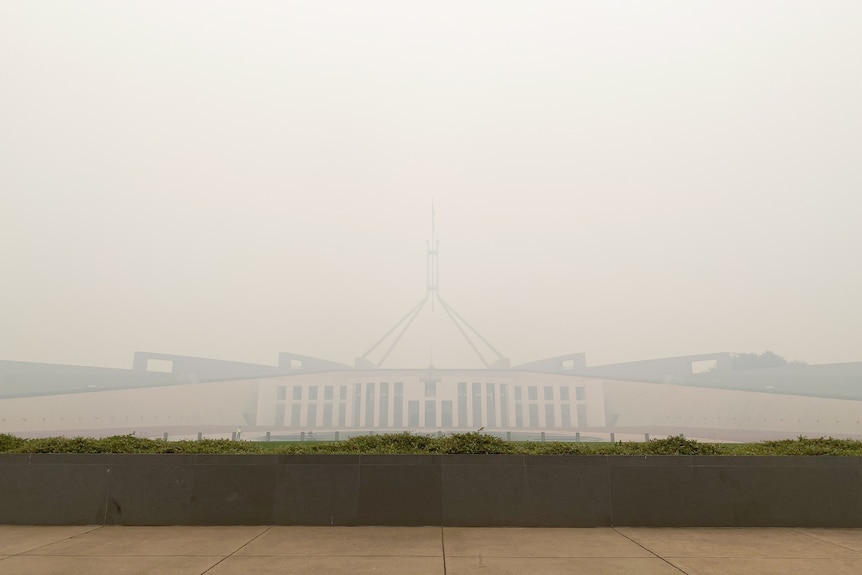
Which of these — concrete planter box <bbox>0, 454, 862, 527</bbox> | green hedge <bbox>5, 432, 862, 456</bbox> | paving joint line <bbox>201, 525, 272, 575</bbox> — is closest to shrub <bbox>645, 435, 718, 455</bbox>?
green hedge <bbox>5, 432, 862, 456</bbox>

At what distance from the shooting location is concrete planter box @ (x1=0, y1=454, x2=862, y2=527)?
970 centimetres

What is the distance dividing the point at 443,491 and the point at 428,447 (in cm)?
108

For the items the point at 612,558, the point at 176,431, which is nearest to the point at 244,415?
the point at 176,431

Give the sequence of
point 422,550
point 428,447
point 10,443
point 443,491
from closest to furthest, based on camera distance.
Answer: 1. point 422,550
2. point 443,491
3. point 428,447
4. point 10,443

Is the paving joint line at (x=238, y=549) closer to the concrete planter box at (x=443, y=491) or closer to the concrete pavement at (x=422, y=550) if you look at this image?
the concrete pavement at (x=422, y=550)

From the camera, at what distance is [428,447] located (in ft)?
35.1

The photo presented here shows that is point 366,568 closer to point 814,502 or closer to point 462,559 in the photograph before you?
point 462,559

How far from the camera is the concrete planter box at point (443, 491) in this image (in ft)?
31.8

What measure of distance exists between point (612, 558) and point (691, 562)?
102cm

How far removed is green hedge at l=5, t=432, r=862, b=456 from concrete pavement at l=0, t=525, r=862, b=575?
144 cm

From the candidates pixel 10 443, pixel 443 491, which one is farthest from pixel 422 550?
pixel 10 443

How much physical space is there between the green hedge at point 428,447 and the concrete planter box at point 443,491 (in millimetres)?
547

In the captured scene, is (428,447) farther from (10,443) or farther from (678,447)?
(10,443)

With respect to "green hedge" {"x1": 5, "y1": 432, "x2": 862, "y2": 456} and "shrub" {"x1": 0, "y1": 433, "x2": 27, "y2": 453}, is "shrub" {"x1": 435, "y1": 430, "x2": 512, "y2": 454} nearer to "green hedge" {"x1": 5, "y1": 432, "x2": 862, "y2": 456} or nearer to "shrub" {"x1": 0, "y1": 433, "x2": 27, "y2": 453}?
"green hedge" {"x1": 5, "y1": 432, "x2": 862, "y2": 456}
